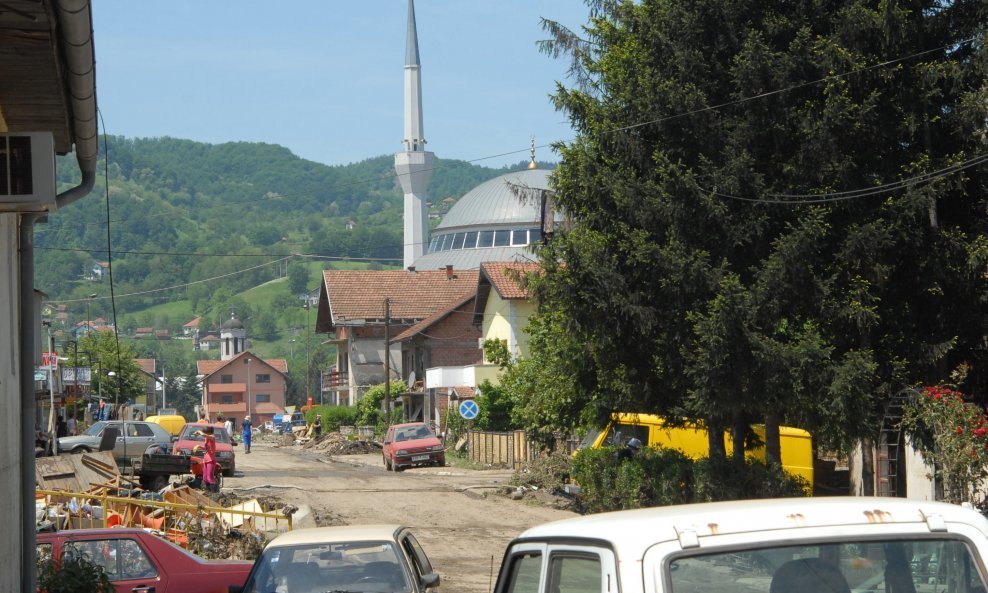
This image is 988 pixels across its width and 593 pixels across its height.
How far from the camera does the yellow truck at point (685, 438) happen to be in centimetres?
2548

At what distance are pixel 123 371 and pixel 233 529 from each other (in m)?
71.1

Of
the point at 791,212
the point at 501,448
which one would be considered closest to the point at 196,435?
the point at 501,448

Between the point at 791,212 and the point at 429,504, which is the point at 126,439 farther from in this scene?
the point at 791,212

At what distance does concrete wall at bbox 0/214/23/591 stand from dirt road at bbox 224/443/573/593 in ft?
23.4

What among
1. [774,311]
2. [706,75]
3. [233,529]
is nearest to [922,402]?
[774,311]

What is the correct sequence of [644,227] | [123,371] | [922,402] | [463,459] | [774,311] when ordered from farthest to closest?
[123,371], [463,459], [644,227], [774,311], [922,402]

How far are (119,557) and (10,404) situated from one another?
8.49 ft

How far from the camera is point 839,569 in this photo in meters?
3.75

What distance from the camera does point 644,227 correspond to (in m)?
20.8

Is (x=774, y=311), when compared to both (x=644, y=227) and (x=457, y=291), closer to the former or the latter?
(x=644, y=227)

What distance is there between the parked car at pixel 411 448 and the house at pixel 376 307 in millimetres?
28497

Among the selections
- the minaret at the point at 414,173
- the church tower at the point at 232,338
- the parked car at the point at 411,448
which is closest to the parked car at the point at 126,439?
the parked car at the point at 411,448

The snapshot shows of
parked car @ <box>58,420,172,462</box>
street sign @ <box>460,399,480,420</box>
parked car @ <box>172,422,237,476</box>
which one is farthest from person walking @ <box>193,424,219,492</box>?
street sign @ <box>460,399,480,420</box>

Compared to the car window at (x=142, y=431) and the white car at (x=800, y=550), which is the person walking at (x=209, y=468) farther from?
the white car at (x=800, y=550)
